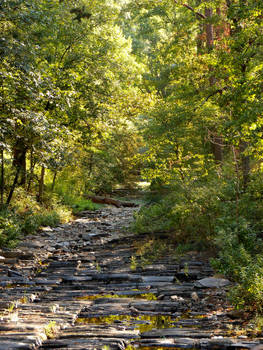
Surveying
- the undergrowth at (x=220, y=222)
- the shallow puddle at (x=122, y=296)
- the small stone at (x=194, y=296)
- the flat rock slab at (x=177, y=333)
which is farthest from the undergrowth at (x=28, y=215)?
the flat rock slab at (x=177, y=333)

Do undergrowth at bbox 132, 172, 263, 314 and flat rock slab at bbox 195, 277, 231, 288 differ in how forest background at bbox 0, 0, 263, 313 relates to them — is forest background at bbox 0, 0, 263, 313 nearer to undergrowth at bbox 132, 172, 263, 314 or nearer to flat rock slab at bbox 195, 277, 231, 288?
undergrowth at bbox 132, 172, 263, 314

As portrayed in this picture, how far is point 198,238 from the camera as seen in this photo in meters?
9.55

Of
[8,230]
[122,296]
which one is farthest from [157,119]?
[122,296]

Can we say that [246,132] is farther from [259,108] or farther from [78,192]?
[78,192]

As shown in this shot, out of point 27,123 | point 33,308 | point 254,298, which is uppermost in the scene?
point 27,123

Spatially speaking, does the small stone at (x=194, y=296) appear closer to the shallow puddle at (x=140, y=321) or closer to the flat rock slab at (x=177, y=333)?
the shallow puddle at (x=140, y=321)

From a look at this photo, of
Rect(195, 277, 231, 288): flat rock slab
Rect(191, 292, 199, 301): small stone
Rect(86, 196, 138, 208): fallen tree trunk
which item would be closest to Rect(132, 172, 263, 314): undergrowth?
Rect(195, 277, 231, 288): flat rock slab

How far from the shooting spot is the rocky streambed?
167 inches

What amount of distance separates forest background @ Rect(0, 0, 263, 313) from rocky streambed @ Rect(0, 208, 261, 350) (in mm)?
697

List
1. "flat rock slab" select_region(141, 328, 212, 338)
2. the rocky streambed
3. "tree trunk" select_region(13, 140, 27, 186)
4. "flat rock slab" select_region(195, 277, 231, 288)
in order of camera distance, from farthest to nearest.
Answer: "tree trunk" select_region(13, 140, 27, 186) < "flat rock slab" select_region(195, 277, 231, 288) < "flat rock slab" select_region(141, 328, 212, 338) < the rocky streambed

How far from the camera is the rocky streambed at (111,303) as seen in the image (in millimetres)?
4250

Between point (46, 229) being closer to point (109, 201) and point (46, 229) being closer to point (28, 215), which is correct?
point (28, 215)

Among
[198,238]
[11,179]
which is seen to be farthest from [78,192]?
[198,238]

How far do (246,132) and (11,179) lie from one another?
11.8 metres
